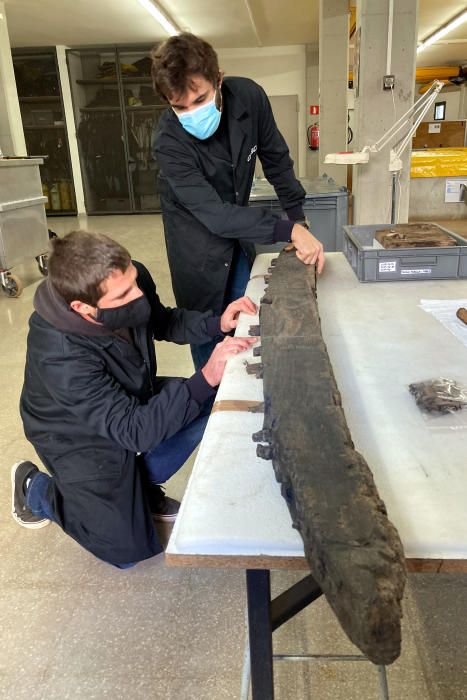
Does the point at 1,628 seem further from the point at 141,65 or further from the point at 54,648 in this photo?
the point at 141,65

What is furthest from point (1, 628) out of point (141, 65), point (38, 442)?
point (141, 65)

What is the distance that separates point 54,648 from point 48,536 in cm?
45

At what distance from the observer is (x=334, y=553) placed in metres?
0.58

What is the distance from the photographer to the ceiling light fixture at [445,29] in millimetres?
8685

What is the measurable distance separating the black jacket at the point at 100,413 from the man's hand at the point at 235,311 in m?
0.08

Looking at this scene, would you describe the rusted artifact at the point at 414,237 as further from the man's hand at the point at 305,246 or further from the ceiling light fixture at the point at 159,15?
the ceiling light fixture at the point at 159,15

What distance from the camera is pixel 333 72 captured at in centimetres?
659

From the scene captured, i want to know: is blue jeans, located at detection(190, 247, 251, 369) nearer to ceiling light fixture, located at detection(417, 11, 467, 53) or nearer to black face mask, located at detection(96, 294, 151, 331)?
black face mask, located at detection(96, 294, 151, 331)

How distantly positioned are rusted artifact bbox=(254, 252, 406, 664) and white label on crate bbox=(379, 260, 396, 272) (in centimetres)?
72

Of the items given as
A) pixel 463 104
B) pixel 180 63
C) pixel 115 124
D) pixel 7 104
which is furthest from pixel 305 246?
pixel 463 104

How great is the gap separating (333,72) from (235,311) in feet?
19.9

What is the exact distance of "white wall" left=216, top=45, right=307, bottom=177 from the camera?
10109 mm

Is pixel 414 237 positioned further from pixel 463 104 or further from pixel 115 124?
pixel 463 104

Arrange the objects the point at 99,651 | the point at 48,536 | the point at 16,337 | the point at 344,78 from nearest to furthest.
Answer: the point at 99,651, the point at 48,536, the point at 16,337, the point at 344,78
